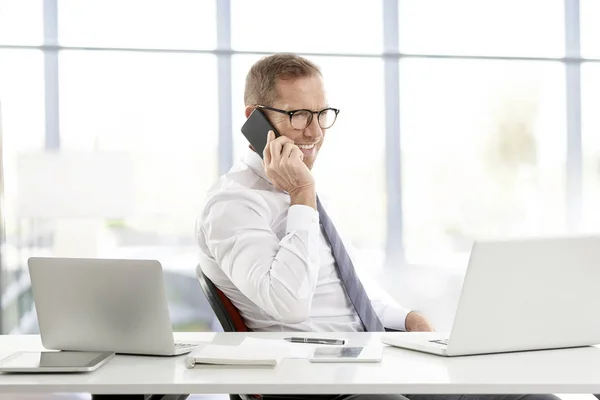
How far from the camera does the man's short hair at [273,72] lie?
2.45m

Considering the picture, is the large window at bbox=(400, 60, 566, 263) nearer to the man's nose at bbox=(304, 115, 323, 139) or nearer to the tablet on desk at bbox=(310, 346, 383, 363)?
the man's nose at bbox=(304, 115, 323, 139)

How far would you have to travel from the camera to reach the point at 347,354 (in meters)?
1.67

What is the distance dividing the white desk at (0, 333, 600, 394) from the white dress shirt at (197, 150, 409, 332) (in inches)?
18.4

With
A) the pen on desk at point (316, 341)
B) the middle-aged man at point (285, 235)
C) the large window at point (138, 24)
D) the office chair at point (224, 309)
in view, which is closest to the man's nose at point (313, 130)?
the middle-aged man at point (285, 235)

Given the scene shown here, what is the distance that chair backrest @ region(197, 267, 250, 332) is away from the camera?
2.20m

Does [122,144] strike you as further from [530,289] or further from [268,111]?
A: [530,289]

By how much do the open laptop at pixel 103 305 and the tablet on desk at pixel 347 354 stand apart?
316mm

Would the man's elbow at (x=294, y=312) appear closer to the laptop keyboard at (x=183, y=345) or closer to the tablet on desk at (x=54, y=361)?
the laptop keyboard at (x=183, y=345)

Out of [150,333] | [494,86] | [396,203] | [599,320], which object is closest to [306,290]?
[150,333]

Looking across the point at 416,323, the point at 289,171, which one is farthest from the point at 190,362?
the point at 416,323

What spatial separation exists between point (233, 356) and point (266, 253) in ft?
1.98

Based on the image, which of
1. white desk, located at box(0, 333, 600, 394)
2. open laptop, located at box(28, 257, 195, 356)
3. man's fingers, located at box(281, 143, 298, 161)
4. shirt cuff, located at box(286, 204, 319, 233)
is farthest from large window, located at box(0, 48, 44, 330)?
white desk, located at box(0, 333, 600, 394)

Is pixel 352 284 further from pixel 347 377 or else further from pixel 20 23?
pixel 20 23

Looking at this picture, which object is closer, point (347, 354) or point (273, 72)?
point (347, 354)
